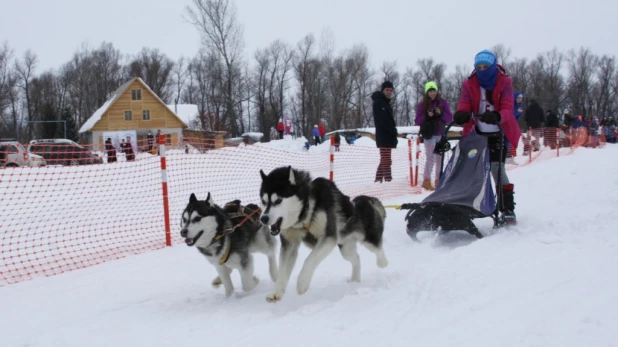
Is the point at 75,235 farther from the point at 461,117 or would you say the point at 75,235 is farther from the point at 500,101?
the point at 500,101

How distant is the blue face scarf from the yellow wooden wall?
42704mm

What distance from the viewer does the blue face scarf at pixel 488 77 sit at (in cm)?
483

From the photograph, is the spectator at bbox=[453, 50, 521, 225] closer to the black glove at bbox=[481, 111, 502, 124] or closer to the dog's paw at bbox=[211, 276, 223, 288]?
the black glove at bbox=[481, 111, 502, 124]

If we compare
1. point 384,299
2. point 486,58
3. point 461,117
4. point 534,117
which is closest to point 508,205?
point 461,117

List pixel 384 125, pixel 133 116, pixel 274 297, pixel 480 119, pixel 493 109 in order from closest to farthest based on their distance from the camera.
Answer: pixel 274 297, pixel 480 119, pixel 493 109, pixel 384 125, pixel 133 116

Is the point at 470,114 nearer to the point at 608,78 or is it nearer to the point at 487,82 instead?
the point at 487,82

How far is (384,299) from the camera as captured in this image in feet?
10.3

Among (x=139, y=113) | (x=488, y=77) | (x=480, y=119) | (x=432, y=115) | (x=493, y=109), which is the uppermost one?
(x=139, y=113)

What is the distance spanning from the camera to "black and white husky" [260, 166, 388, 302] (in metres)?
3.34

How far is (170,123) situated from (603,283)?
148ft

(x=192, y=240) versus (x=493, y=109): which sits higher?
(x=493, y=109)

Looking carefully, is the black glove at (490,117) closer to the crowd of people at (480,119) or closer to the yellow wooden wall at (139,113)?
the crowd of people at (480,119)

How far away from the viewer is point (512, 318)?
2490mm

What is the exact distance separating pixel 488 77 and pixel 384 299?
2.92 meters
